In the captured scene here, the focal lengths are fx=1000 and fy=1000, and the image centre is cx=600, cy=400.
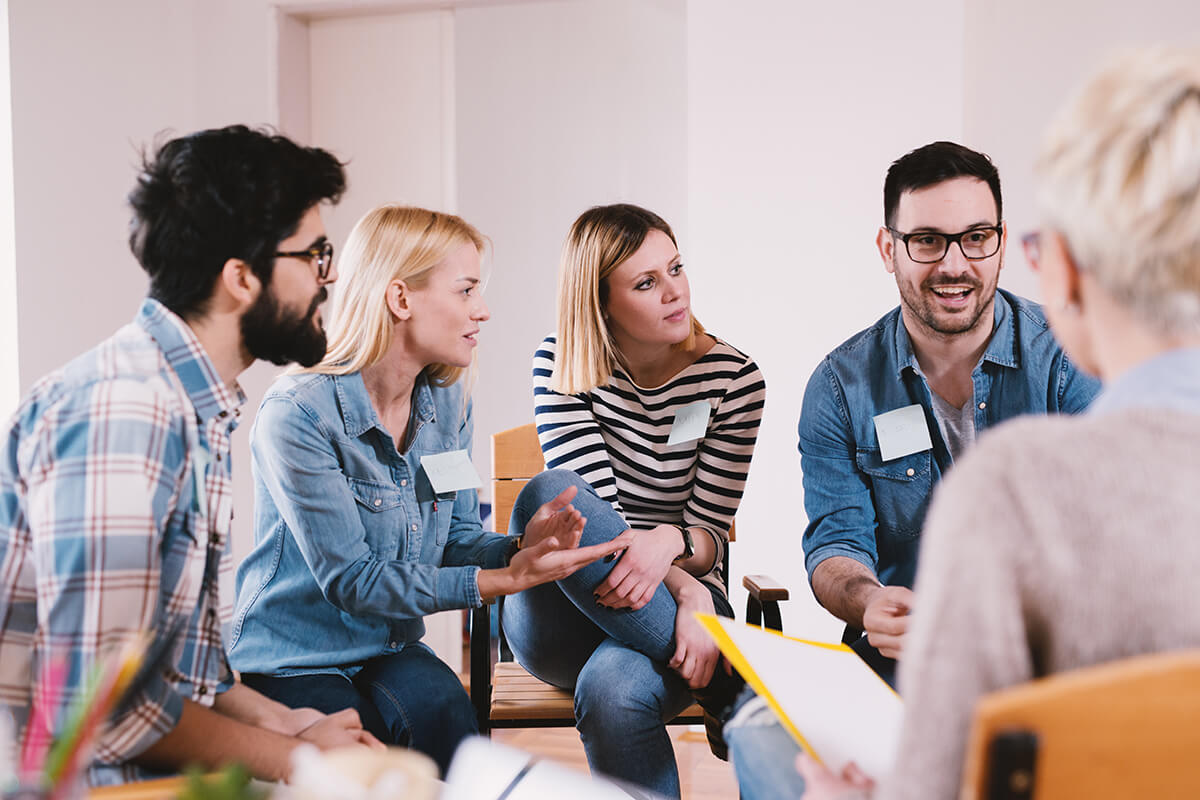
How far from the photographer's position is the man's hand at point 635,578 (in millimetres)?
1885

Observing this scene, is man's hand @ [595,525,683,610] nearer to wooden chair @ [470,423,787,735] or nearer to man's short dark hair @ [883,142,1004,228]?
wooden chair @ [470,423,787,735]

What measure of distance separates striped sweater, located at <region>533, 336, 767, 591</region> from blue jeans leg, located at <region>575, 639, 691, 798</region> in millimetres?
374

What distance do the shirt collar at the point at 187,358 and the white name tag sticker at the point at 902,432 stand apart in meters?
1.33

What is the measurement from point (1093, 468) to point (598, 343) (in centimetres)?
165

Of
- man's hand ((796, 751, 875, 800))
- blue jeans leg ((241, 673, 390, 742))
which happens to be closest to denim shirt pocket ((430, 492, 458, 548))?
blue jeans leg ((241, 673, 390, 742))

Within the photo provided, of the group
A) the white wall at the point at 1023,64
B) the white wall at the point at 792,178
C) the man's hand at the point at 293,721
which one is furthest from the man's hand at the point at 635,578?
the white wall at the point at 1023,64

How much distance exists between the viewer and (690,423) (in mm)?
2229

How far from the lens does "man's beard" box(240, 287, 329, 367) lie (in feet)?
4.86

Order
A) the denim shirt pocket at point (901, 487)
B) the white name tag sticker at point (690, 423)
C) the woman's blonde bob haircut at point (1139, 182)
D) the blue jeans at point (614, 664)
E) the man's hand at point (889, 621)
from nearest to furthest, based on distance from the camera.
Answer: the woman's blonde bob haircut at point (1139, 182)
the man's hand at point (889, 621)
the blue jeans at point (614, 664)
the denim shirt pocket at point (901, 487)
the white name tag sticker at point (690, 423)

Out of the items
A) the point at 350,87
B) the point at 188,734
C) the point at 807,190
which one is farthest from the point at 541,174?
the point at 188,734

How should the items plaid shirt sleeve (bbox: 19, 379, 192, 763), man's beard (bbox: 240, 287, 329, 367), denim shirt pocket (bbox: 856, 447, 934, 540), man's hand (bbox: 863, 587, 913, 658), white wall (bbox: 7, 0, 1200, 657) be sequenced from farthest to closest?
white wall (bbox: 7, 0, 1200, 657)
denim shirt pocket (bbox: 856, 447, 934, 540)
man's hand (bbox: 863, 587, 913, 658)
man's beard (bbox: 240, 287, 329, 367)
plaid shirt sleeve (bbox: 19, 379, 192, 763)

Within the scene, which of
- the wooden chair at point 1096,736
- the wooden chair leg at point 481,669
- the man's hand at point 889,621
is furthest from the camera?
the wooden chair leg at point 481,669

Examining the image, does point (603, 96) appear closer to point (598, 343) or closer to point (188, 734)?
point (598, 343)

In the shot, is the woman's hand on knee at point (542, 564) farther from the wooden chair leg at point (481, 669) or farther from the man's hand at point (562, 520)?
the wooden chair leg at point (481, 669)
